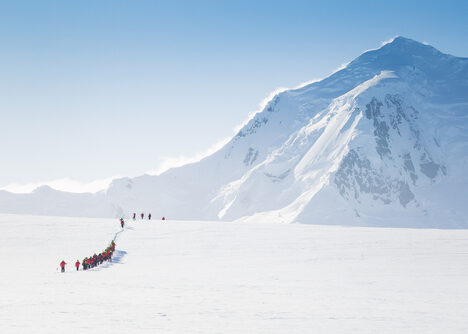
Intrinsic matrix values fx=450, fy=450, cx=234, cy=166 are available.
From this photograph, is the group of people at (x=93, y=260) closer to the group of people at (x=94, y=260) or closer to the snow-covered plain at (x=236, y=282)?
the group of people at (x=94, y=260)

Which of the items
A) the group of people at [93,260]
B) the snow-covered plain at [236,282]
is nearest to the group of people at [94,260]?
the group of people at [93,260]

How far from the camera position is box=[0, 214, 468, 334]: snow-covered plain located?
43.4ft

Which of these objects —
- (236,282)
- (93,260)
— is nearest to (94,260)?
(93,260)

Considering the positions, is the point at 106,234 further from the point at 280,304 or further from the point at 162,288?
the point at 280,304

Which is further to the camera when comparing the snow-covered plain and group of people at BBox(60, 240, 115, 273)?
group of people at BBox(60, 240, 115, 273)

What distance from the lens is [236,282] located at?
69.5 ft

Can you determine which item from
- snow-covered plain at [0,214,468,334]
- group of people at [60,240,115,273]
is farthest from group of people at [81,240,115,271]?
snow-covered plain at [0,214,468,334]

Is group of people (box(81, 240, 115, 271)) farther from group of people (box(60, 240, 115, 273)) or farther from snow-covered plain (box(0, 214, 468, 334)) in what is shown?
snow-covered plain (box(0, 214, 468, 334))

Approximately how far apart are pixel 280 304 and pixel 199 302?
291 cm

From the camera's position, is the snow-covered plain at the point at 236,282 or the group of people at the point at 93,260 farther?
the group of people at the point at 93,260

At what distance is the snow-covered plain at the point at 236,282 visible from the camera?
43.4 feet

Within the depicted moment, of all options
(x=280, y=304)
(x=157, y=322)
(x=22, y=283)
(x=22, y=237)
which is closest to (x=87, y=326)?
(x=157, y=322)

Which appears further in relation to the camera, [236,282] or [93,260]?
[93,260]

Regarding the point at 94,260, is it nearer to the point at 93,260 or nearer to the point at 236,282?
the point at 93,260
